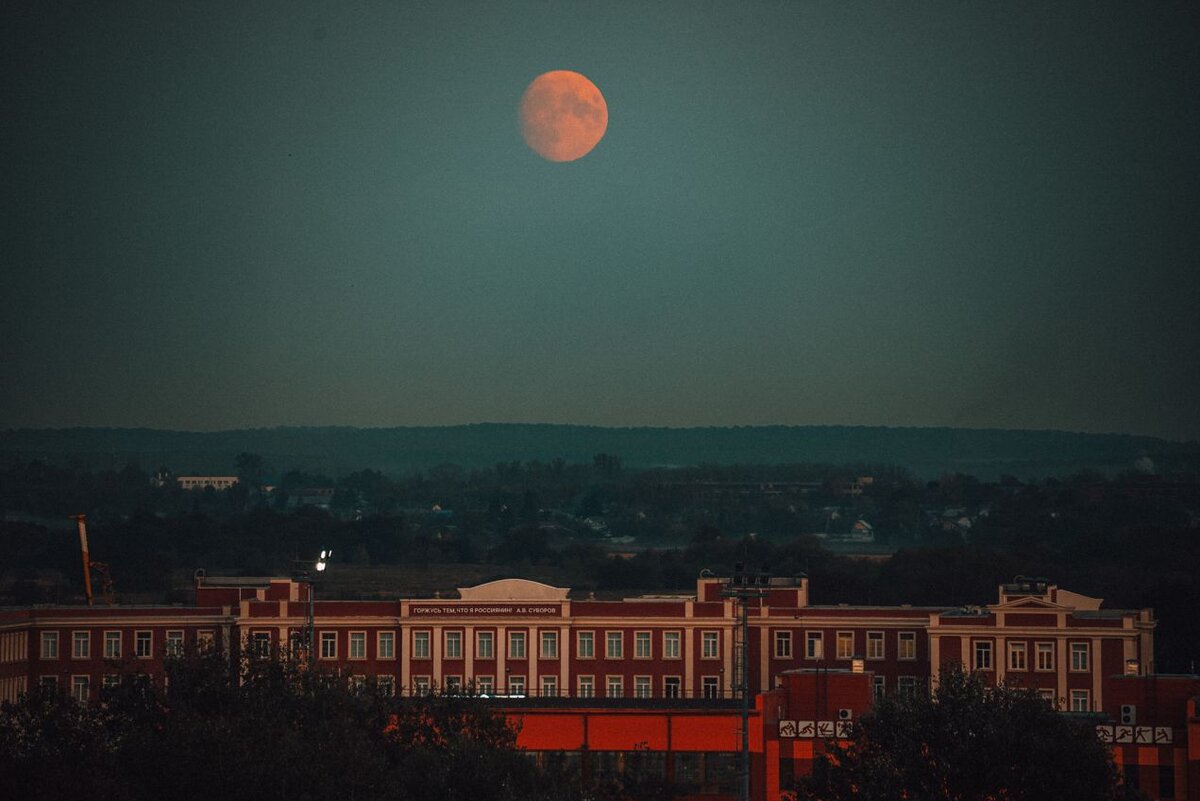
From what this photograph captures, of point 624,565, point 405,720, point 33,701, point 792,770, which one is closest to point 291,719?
point 405,720

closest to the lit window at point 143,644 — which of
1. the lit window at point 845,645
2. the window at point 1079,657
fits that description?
the lit window at point 845,645

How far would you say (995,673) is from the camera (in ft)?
251

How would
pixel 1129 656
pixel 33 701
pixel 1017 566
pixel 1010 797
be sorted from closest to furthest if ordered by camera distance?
1. pixel 1010 797
2. pixel 33 701
3. pixel 1129 656
4. pixel 1017 566

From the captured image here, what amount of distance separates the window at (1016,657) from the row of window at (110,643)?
3161cm

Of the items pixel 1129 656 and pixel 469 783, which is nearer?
pixel 469 783

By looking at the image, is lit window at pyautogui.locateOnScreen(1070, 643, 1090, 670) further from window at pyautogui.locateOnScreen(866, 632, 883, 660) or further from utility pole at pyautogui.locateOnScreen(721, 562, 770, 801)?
utility pole at pyautogui.locateOnScreen(721, 562, 770, 801)

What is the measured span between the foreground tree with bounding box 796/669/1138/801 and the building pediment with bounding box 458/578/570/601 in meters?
35.2

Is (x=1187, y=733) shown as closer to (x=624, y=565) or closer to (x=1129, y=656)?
(x=1129, y=656)

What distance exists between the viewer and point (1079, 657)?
76.9 m

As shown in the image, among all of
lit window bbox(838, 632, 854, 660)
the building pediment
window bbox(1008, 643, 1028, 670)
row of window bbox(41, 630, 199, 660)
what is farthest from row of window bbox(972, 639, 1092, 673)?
row of window bbox(41, 630, 199, 660)

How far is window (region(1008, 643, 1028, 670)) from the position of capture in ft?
253

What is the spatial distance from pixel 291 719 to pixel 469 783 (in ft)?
29.1

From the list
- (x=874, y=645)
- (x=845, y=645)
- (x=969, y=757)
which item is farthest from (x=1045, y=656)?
(x=969, y=757)

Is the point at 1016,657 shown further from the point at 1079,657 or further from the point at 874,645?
the point at 874,645
